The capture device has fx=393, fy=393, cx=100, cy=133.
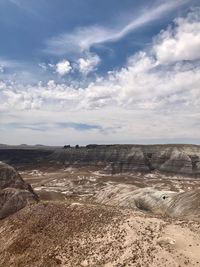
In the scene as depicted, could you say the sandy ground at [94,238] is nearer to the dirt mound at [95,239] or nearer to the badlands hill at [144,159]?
the dirt mound at [95,239]

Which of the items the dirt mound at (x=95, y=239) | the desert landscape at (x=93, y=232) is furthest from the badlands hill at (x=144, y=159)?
the dirt mound at (x=95, y=239)

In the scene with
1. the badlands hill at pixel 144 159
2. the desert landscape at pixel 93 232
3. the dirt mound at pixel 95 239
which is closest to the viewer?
the dirt mound at pixel 95 239

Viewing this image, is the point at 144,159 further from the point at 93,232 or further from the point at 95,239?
the point at 95,239

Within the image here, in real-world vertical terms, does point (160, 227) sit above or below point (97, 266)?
above

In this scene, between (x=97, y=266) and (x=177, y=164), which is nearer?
(x=97, y=266)

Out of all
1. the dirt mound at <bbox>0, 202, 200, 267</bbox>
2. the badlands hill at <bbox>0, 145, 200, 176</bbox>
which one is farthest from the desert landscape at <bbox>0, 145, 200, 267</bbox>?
the badlands hill at <bbox>0, 145, 200, 176</bbox>

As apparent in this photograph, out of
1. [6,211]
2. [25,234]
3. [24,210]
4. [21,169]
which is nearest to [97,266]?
[25,234]

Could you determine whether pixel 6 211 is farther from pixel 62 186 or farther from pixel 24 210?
pixel 62 186

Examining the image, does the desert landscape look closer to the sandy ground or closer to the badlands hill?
the sandy ground

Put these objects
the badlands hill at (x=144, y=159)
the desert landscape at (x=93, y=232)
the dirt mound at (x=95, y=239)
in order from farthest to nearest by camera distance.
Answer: the badlands hill at (x=144, y=159)
the desert landscape at (x=93, y=232)
the dirt mound at (x=95, y=239)
